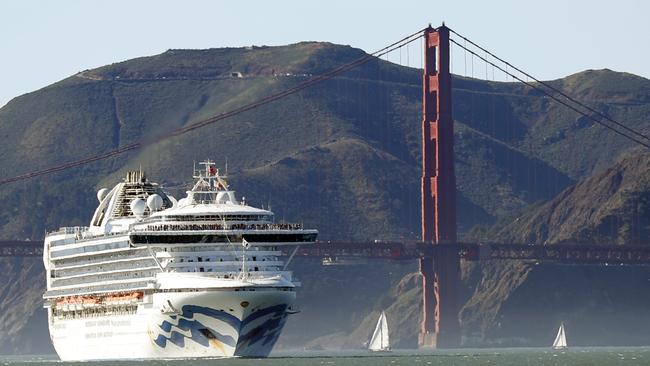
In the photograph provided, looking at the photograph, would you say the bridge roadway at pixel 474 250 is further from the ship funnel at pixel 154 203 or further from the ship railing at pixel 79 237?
the ship funnel at pixel 154 203

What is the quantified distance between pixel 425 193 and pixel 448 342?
14.4 metres

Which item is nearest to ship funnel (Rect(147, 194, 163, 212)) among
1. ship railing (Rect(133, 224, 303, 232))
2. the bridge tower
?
ship railing (Rect(133, 224, 303, 232))

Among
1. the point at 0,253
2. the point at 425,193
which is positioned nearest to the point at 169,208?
the point at 0,253

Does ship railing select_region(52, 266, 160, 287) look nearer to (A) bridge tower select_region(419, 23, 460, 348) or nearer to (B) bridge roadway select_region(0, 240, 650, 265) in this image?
(B) bridge roadway select_region(0, 240, 650, 265)

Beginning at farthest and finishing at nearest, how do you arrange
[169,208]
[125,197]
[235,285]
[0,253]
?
[0,253] < [125,197] < [169,208] < [235,285]

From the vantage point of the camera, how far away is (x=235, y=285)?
367ft

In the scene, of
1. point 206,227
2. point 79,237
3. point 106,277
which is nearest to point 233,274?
point 206,227

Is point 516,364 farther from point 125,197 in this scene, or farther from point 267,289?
point 125,197

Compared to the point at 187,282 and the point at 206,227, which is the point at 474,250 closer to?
the point at 206,227

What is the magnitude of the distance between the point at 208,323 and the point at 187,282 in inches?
99.5

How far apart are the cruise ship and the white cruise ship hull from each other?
5cm

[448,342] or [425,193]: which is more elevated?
[425,193]

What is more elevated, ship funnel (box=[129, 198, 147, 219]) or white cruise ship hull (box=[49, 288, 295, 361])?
ship funnel (box=[129, 198, 147, 219])

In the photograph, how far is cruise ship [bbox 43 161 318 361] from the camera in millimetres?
112312
